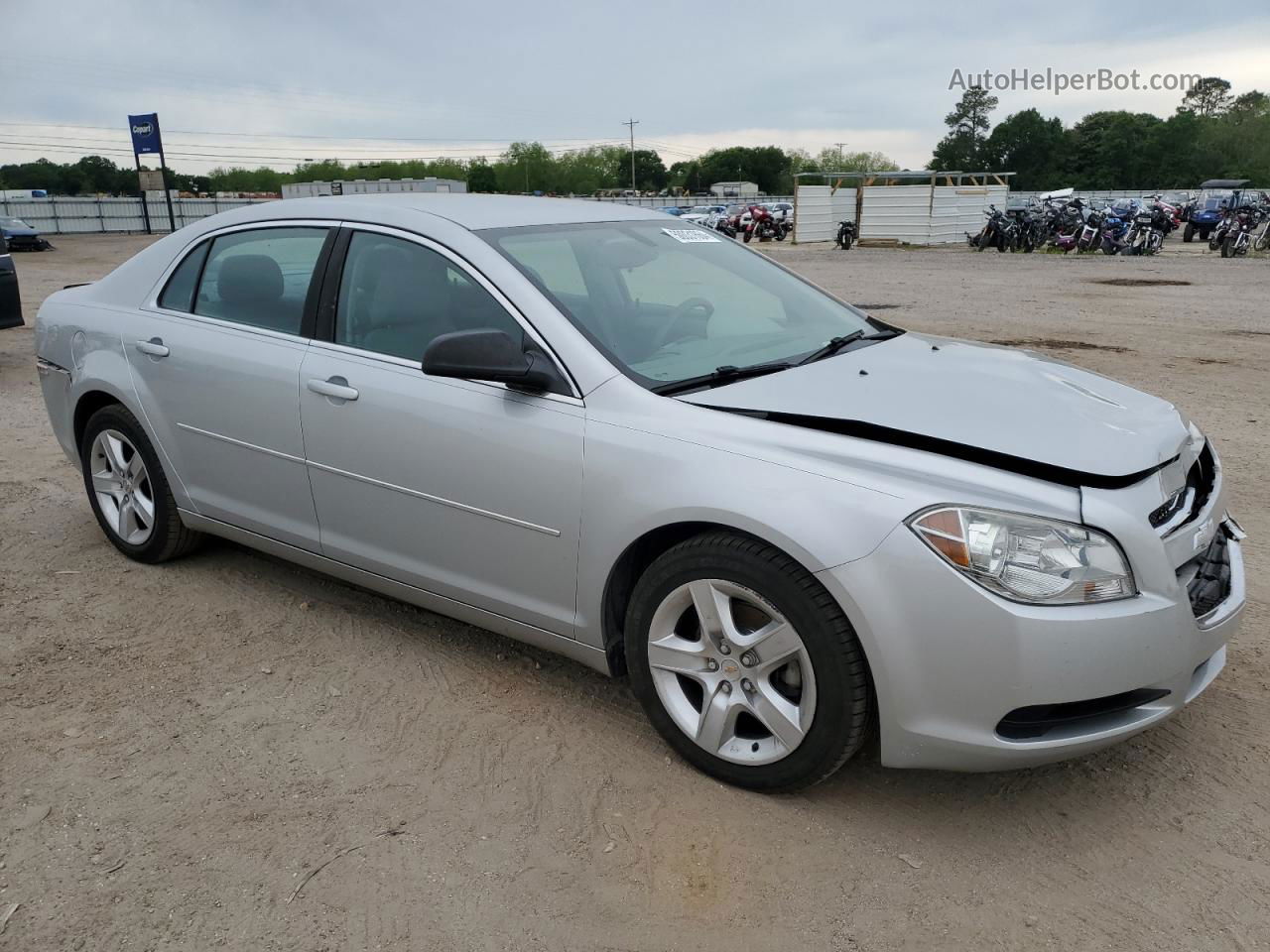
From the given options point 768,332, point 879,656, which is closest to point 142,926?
point 879,656

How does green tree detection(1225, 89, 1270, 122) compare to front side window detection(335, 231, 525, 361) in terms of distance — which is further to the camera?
green tree detection(1225, 89, 1270, 122)

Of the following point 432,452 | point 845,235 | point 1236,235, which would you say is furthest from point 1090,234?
point 432,452

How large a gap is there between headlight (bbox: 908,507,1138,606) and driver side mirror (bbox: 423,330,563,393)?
1.22 m

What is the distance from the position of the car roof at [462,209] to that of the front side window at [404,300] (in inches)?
5.3

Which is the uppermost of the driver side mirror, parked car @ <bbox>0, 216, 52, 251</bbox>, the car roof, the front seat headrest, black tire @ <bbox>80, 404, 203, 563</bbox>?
the car roof

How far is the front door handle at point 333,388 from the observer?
11.5ft

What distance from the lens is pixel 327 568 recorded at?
389 centimetres

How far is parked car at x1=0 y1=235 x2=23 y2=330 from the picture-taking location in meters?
9.59

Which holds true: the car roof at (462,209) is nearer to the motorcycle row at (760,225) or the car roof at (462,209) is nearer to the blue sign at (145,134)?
the motorcycle row at (760,225)

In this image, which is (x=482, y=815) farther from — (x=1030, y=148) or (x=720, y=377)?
(x=1030, y=148)

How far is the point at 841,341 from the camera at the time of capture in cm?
364

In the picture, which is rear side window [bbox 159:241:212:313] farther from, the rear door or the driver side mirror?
the driver side mirror

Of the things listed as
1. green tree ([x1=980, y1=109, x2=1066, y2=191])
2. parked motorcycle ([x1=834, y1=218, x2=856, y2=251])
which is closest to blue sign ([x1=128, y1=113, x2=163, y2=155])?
parked motorcycle ([x1=834, y1=218, x2=856, y2=251])

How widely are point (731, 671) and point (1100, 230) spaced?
1036 inches
